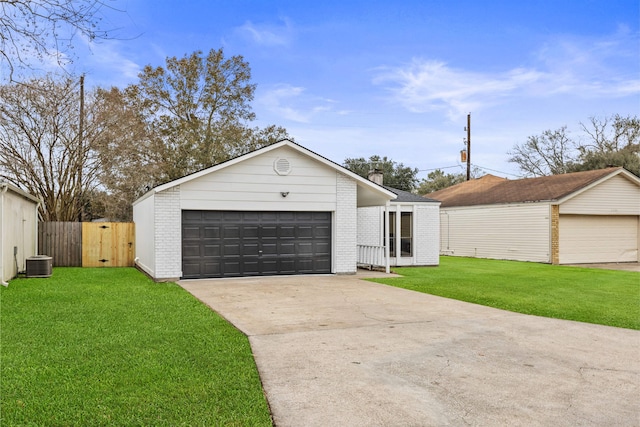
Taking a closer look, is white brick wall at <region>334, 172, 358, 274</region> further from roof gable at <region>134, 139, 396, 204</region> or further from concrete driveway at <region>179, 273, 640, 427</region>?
concrete driveway at <region>179, 273, 640, 427</region>

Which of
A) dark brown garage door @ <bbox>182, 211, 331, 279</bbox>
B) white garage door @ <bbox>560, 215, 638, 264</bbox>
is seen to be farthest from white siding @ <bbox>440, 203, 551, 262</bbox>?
dark brown garage door @ <bbox>182, 211, 331, 279</bbox>

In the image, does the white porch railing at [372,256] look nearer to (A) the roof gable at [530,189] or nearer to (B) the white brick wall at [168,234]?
(B) the white brick wall at [168,234]

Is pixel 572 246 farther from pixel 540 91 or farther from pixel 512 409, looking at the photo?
pixel 512 409

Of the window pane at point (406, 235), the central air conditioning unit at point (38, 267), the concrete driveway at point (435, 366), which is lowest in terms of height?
the concrete driveway at point (435, 366)

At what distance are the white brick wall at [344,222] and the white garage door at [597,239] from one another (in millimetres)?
11315

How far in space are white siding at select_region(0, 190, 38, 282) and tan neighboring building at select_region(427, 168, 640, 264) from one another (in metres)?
19.7


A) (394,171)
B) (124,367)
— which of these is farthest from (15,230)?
(394,171)

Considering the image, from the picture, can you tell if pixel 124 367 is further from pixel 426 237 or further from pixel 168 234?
pixel 426 237

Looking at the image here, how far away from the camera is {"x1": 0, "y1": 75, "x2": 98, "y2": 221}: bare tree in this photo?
2145cm

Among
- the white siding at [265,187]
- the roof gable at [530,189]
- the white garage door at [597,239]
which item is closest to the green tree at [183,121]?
the roof gable at [530,189]

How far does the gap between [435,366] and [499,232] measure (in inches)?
771

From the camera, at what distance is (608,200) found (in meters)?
22.1

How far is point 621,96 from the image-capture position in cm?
2250

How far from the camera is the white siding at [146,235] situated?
45.8 ft
